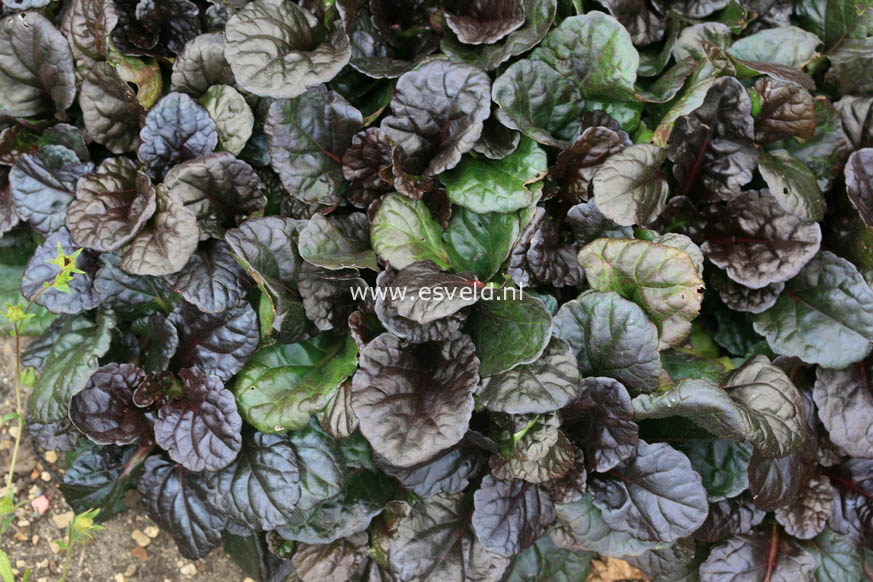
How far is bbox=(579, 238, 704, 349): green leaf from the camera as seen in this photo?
223cm

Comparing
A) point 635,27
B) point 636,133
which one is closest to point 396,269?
point 636,133

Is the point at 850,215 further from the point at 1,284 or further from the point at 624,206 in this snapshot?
the point at 1,284

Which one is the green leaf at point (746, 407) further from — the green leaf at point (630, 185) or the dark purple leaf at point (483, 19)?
the dark purple leaf at point (483, 19)

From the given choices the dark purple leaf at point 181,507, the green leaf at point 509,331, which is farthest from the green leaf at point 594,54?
the dark purple leaf at point 181,507

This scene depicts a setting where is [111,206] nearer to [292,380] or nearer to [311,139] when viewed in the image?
[311,139]

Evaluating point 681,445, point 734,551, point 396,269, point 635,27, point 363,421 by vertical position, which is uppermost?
point 635,27

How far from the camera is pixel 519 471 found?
2.33 m

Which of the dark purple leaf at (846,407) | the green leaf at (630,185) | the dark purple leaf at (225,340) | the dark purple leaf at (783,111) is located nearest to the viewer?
the green leaf at (630,185)

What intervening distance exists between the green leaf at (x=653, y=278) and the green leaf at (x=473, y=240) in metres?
0.37

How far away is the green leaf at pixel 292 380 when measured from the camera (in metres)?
2.38

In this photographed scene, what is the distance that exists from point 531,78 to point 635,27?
63 centimetres

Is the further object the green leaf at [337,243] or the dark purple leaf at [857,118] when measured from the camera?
the dark purple leaf at [857,118]

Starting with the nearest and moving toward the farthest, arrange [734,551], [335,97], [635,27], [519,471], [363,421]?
[363,421]
[519,471]
[335,97]
[734,551]
[635,27]

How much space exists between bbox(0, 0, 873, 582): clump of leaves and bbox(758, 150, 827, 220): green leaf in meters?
0.01
